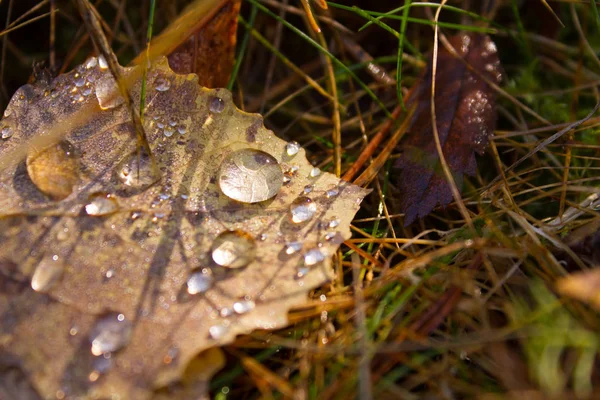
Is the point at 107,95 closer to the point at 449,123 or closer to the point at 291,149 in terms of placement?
the point at 291,149

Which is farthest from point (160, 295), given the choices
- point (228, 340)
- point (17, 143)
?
point (17, 143)

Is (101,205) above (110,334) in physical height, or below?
above

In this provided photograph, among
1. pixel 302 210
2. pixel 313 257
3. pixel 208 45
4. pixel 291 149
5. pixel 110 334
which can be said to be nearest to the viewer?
pixel 110 334

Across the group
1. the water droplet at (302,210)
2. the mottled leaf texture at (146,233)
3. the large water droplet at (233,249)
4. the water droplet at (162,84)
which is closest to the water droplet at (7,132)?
the mottled leaf texture at (146,233)

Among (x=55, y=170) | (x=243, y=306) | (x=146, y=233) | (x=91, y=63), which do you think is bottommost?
(x=243, y=306)

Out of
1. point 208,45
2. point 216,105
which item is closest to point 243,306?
point 216,105

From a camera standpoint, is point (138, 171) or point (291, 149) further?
point (291, 149)

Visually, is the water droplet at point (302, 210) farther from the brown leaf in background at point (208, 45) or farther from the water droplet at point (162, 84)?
the brown leaf in background at point (208, 45)
